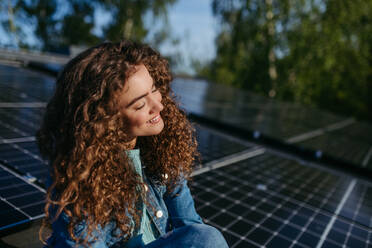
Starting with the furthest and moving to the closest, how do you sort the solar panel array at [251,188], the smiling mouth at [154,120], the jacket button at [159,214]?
the solar panel array at [251,188]
the jacket button at [159,214]
the smiling mouth at [154,120]

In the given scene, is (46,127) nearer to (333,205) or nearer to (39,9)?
(333,205)

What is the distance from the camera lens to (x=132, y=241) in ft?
5.29

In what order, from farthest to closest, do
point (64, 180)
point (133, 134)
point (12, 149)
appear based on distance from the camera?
point (12, 149) < point (133, 134) < point (64, 180)

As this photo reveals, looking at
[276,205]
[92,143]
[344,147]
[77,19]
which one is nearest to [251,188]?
[276,205]

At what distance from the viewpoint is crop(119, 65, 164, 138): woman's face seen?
4.91ft

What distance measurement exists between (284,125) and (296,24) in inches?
617

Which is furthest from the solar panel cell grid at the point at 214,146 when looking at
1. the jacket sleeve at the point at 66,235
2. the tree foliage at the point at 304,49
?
the tree foliage at the point at 304,49

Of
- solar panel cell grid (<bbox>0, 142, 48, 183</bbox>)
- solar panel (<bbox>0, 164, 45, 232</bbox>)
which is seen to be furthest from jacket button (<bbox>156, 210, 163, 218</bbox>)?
solar panel cell grid (<bbox>0, 142, 48, 183</bbox>)

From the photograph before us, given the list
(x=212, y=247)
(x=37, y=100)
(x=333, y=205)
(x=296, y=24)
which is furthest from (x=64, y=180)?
(x=296, y=24)

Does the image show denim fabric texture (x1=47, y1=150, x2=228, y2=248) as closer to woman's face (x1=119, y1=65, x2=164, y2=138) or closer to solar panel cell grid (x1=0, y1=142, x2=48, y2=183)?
woman's face (x1=119, y1=65, x2=164, y2=138)

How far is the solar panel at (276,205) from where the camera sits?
7.89ft

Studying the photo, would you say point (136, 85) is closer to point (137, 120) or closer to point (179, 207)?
point (137, 120)

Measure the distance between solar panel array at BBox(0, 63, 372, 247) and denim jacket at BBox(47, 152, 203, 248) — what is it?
549mm

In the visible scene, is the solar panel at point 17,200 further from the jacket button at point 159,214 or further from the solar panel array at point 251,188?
the jacket button at point 159,214
